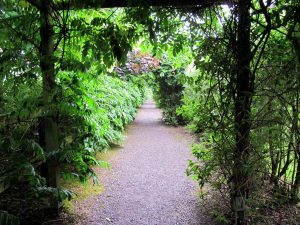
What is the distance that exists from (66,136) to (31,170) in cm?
126

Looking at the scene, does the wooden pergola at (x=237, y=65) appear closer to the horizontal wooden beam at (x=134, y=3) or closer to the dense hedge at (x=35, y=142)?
the horizontal wooden beam at (x=134, y=3)

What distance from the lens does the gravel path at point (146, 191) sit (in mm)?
3761

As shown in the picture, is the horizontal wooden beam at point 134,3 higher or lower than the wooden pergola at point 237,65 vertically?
higher

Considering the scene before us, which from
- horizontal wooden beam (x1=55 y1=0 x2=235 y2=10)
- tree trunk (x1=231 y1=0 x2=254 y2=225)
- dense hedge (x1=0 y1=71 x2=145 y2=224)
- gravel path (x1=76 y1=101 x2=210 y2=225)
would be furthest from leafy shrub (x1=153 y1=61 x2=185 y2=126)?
tree trunk (x1=231 y1=0 x2=254 y2=225)

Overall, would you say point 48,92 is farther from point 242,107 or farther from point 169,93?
point 169,93

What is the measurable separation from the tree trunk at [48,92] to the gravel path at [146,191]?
0.77m

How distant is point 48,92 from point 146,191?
246 cm

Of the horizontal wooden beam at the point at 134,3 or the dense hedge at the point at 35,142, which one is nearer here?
the dense hedge at the point at 35,142

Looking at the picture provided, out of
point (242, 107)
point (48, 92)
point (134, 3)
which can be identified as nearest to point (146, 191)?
point (48, 92)

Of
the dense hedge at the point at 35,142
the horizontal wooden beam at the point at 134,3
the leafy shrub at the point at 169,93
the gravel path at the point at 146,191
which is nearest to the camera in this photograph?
the dense hedge at the point at 35,142

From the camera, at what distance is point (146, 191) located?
187 inches

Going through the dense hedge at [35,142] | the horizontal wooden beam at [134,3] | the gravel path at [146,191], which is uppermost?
the horizontal wooden beam at [134,3]

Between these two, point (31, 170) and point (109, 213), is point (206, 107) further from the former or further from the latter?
point (109, 213)

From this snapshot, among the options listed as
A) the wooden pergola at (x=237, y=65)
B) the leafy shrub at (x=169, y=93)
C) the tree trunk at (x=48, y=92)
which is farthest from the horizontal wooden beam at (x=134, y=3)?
the leafy shrub at (x=169, y=93)
